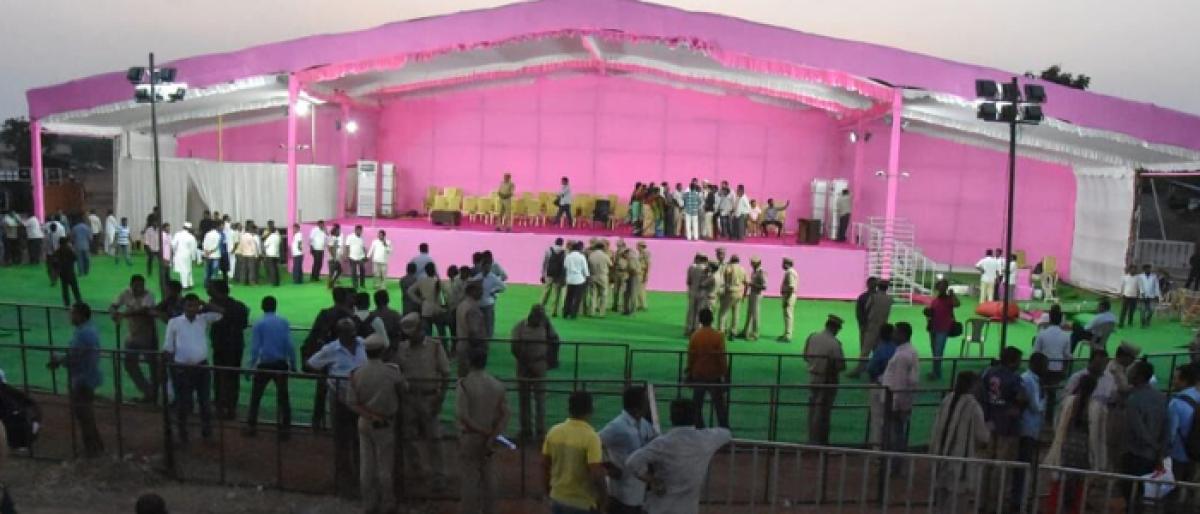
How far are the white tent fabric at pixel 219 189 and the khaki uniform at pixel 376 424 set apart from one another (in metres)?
17.7

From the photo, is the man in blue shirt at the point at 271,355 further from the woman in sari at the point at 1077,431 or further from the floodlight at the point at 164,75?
the floodlight at the point at 164,75

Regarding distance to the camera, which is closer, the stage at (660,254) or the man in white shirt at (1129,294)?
the man in white shirt at (1129,294)

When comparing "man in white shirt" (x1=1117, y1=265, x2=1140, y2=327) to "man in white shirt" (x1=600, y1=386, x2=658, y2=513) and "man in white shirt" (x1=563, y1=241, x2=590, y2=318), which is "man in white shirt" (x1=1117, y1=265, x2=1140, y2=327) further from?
"man in white shirt" (x1=600, y1=386, x2=658, y2=513)

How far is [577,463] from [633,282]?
12.3m

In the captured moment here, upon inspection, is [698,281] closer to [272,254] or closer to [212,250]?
[212,250]

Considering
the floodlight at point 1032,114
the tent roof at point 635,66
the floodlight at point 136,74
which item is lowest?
the floodlight at point 1032,114

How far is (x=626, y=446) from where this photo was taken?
18.0ft

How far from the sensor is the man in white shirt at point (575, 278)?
15945 millimetres

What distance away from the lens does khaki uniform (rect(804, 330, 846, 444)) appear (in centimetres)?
880

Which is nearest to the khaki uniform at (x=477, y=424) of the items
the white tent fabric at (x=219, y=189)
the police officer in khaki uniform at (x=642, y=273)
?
the police officer in khaki uniform at (x=642, y=273)

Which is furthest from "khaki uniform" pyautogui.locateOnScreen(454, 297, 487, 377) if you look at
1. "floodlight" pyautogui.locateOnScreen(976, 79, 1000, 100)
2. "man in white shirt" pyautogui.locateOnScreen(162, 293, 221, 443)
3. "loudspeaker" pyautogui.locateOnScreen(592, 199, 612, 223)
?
"loudspeaker" pyautogui.locateOnScreen(592, 199, 612, 223)

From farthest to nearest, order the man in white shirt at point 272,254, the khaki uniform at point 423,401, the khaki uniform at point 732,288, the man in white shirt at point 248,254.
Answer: the man in white shirt at point 272,254 → the man in white shirt at point 248,254 → the khaki uniform at point 732,288 → the khaki uniform at point 423,401

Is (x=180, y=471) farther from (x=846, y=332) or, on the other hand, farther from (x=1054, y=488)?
(x=846, y=332)

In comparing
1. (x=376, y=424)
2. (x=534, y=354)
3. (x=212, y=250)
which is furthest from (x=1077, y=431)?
(x=212, y=250)
